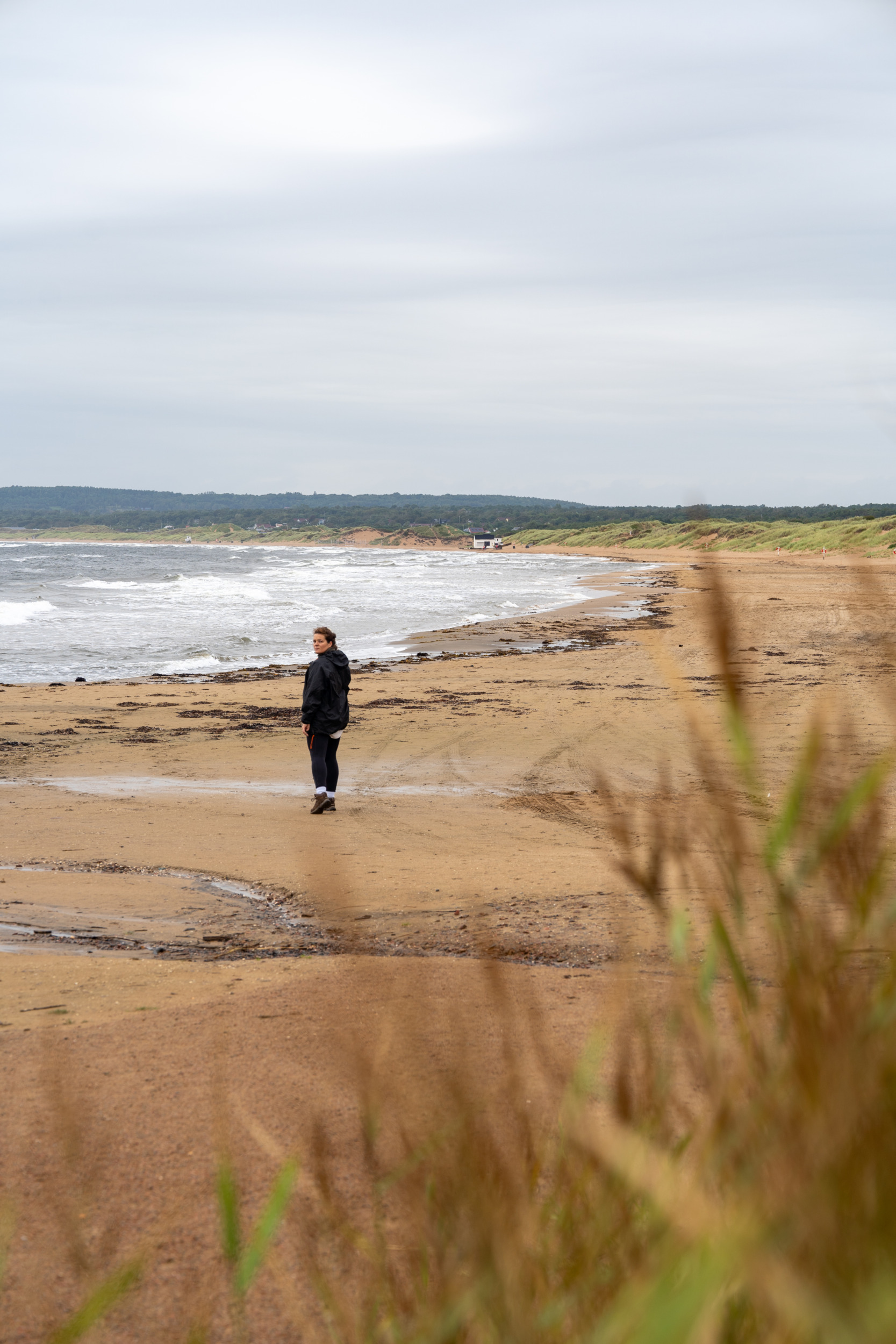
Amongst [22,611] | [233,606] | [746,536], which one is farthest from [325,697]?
[746,536]

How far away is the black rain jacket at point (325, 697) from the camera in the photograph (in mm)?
9461

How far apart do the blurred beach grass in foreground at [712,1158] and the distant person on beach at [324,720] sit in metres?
8.18

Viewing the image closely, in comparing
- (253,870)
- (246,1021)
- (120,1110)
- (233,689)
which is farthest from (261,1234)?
(233,689)

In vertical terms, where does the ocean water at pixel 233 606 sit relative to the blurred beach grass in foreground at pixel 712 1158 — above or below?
below

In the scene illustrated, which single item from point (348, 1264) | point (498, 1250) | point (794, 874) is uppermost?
point (794, 874)

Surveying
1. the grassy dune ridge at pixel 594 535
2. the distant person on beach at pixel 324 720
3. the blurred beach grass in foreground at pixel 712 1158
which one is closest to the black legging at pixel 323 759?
the distant person on beach at pixel 324 720

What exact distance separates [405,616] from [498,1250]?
32.2 m

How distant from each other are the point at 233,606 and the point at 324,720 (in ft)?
92.8

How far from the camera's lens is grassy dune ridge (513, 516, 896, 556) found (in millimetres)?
54625

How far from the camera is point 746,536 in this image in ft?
252

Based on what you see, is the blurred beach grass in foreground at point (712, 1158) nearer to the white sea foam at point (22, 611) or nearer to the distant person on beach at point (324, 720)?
the distant person on beach at point (324, 720)

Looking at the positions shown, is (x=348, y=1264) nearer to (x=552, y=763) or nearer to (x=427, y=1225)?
(x=427, y=1225)

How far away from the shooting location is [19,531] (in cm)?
17425

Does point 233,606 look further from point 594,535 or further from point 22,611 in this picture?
point 594,535
